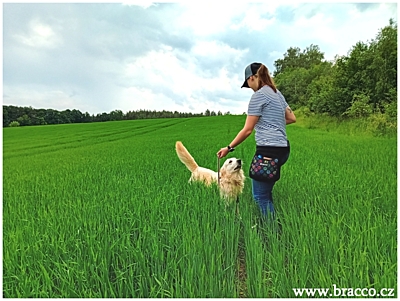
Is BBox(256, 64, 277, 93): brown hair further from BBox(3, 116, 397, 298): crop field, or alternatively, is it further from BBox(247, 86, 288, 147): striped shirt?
BBox(3, 116, 397, 298): crop field

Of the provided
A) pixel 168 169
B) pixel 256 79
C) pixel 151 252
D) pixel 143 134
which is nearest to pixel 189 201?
pixel 151 252

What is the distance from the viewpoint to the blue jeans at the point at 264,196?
2.68 m

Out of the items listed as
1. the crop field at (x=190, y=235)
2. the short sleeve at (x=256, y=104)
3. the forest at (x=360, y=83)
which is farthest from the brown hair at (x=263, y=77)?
the forest at (x=360, y=83)

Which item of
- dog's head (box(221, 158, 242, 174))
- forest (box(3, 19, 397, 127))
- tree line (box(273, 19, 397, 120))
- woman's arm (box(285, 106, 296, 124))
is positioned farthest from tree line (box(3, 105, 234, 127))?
tree line (box(273, 19, 397, 120))

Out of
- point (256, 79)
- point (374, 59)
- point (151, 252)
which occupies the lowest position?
point (151, 252)

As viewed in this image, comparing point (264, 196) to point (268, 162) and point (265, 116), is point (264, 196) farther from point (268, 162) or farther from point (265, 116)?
point (265, 116)

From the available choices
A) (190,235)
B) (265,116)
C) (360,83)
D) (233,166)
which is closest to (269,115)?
(265,116)

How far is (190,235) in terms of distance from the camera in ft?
7.32

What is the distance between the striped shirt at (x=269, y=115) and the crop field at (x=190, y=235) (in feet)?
2.11

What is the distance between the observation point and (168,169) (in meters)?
4.72

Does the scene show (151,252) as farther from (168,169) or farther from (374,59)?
(374,59)

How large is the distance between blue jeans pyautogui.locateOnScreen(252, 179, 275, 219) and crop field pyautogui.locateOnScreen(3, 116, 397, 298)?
0.12 meters

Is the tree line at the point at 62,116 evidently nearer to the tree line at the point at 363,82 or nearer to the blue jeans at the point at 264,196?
the blue jeans at the point at 264,196

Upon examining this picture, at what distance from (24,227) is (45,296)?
39.7 inches
